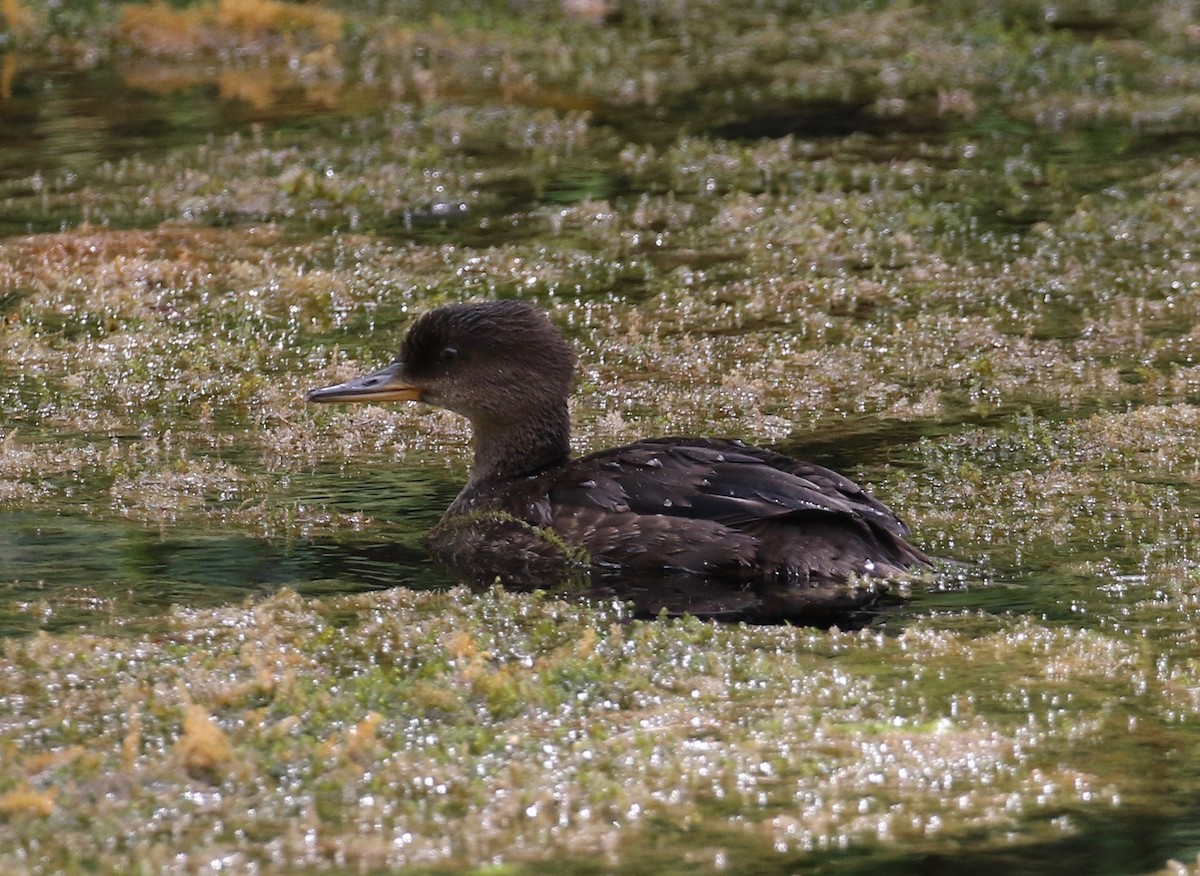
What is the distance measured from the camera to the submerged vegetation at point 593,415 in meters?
5.30

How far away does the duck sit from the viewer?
7273mm

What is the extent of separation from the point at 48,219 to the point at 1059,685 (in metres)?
8.50

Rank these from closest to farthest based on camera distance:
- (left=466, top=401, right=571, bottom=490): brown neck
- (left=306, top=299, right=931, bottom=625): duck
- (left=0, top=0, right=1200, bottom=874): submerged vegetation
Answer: (left=0, top=0, right=1200, bottom=874): submerged vegetation
(left=306, top=299, right=931, bottom=625): duck
(left=466, top=401, right=571, bottom=490): brown neck

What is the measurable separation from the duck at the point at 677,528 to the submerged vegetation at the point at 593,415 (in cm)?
28

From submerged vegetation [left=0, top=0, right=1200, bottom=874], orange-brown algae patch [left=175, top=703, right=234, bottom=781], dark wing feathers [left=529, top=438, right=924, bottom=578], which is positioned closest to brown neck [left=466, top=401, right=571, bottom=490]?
submerged vegetation [left=0, top=0, right=1200, bottom=874]

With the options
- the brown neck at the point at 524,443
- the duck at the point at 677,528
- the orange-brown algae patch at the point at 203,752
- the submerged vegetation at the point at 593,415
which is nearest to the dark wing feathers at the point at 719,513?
the duck at the point at 677,528

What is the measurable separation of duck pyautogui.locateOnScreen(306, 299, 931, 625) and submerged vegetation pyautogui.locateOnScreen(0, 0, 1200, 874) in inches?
11.2

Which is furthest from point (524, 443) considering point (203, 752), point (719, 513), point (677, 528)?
point (203, 752)

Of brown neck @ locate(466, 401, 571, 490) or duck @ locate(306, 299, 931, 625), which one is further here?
brown neck @ locate(466, 401, 571, 490)

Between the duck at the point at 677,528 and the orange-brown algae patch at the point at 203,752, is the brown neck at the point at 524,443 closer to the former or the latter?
the duck at the point at 677,528

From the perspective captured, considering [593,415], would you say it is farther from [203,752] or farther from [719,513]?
[203,752]

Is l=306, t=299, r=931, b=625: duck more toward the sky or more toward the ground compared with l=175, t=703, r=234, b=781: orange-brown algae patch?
more toward the ground

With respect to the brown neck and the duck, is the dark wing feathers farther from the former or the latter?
the brown neck

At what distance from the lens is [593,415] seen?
31.7ft
